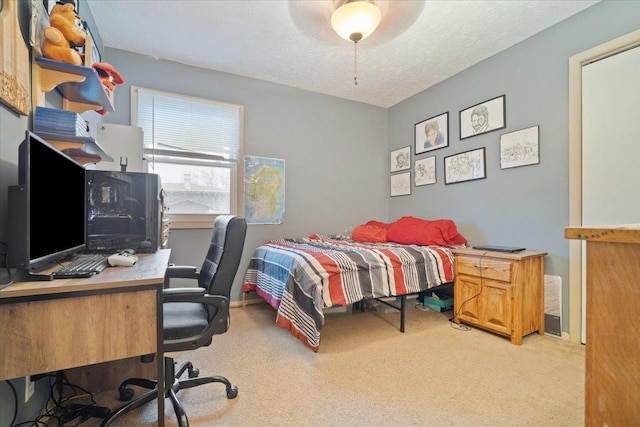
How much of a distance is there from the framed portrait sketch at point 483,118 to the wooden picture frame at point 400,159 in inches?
33.7

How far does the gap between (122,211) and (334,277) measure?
5.09ft

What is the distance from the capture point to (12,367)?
0.92 meters

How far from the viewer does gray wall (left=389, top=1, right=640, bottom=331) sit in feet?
7.81

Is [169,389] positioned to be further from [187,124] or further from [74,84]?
[187,124]

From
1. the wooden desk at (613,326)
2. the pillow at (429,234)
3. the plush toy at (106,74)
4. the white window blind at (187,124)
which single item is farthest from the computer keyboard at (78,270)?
the pillow at (429,234)

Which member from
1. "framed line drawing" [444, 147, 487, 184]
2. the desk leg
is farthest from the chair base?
"framed line drawing" [444, 147, 487, 184]

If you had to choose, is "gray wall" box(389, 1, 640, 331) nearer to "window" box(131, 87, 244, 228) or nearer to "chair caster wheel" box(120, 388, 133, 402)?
"window" box(131, 87, 244, 228)

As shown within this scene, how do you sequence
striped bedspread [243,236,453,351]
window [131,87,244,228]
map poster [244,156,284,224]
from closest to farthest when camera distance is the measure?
striped bedspread [243,236,453,351], window [131,87,244,228], map poster [244,156,284,224]

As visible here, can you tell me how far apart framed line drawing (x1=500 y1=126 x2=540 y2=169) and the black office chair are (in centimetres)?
269

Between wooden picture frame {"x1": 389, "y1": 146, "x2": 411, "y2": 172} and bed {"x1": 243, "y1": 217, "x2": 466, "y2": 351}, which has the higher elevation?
wooden picture frame {"x1": 389, "y1": 146, "x2": 411, "y2": 172}

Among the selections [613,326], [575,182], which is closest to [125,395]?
[613,326]

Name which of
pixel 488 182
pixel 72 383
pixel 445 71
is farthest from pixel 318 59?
pixel 72 383

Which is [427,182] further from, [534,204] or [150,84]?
[150,84]

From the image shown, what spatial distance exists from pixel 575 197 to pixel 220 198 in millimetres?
3420
